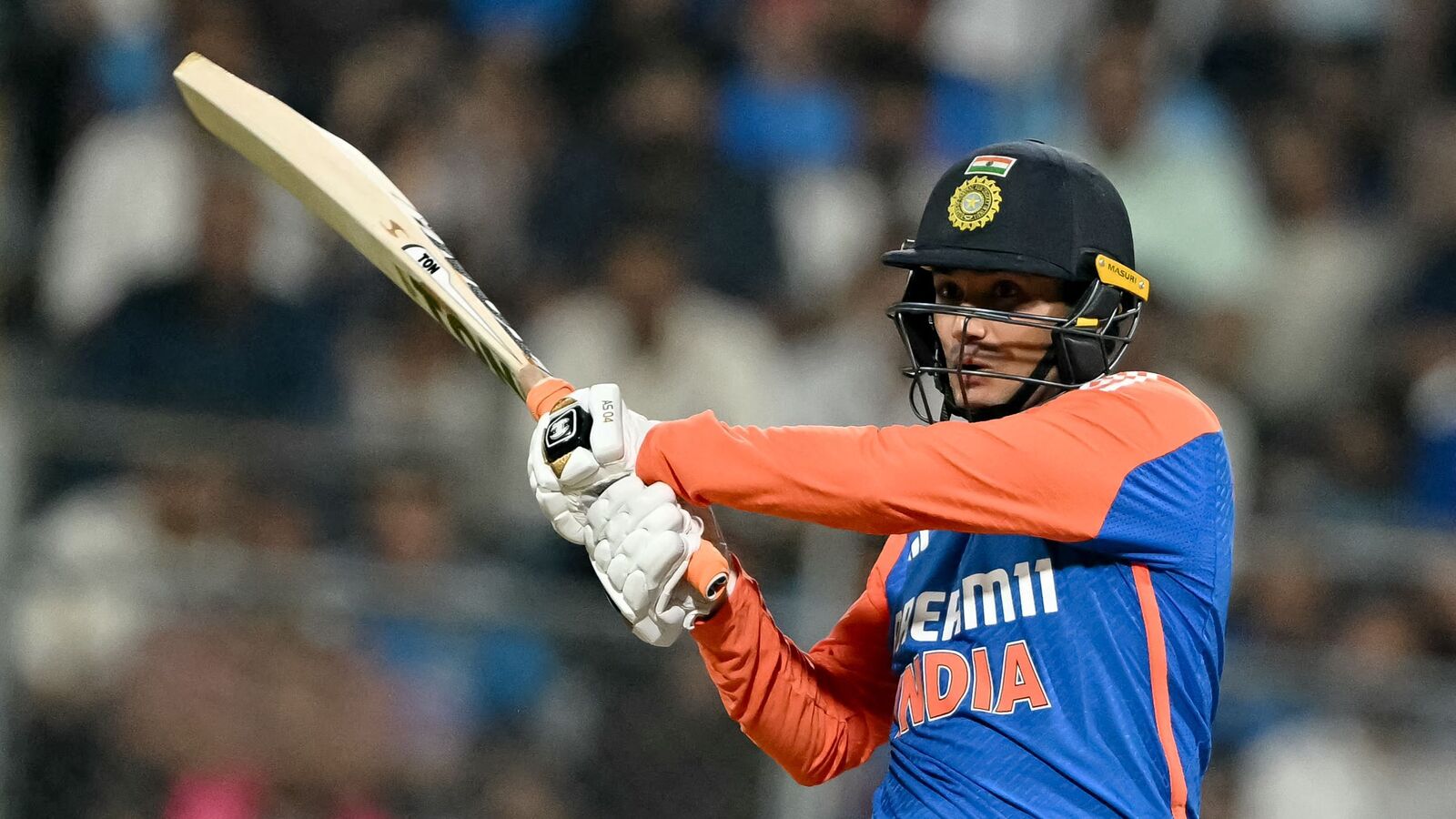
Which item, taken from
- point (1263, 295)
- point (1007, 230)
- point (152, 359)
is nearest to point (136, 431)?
point (152, 359)

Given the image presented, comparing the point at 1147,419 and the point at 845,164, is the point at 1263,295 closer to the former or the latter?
the point at 845,164

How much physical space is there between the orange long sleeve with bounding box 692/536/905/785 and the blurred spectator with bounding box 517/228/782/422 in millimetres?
3211

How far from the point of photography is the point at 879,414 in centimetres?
634

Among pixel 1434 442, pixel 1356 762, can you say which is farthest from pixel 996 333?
pixel 1434 442

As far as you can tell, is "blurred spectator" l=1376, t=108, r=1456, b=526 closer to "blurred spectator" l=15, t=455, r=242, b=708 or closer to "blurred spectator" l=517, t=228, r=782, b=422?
"blurred spectator" l=517, t=228, r=782, b=422

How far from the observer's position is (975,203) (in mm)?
3025

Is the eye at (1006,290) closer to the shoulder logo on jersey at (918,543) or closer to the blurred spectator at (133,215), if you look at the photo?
the shoulder logo on jersey at (918,543)

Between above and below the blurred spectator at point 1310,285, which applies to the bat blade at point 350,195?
above

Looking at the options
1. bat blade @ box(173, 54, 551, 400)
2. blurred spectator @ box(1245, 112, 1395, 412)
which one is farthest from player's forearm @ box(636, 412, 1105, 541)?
blurred spectator @ box(1245, 112, 1395, 412)

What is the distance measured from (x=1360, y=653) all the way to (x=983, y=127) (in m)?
3.30

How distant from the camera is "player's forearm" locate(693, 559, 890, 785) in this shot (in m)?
3.25

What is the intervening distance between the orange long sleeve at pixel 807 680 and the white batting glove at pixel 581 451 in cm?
38

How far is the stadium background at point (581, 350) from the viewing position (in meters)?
5.49

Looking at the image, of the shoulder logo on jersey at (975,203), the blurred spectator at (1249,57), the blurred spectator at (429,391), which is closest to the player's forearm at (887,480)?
the shoulder logo on jersey at (975,203)
